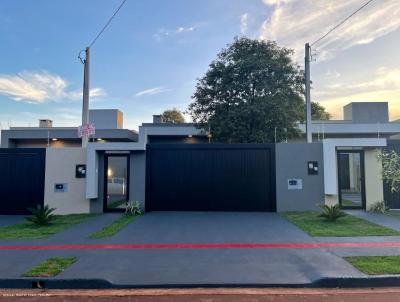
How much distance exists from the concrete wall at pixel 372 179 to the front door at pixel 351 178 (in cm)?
17

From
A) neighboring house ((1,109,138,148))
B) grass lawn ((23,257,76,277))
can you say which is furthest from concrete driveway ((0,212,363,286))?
neighboring house ((1,109,138,148))

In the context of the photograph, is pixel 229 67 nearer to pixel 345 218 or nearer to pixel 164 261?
pixel 345 218

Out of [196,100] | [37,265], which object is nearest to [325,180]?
[37,265]

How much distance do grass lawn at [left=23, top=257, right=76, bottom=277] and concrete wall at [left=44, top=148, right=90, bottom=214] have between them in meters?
6.05

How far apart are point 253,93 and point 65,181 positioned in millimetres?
11574

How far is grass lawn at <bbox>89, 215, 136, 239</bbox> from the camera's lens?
7.81 m

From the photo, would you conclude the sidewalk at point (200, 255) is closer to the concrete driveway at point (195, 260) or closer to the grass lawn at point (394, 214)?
the concrete driveway at point (195, 260)

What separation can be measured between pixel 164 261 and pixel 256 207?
6420 millimetres

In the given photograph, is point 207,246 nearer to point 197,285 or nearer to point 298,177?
point 197,285

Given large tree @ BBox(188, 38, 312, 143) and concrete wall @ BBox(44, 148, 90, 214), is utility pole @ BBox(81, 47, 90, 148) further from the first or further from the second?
large tree @ BBox(188, 38, 312, 143)

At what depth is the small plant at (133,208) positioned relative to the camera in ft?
36.6

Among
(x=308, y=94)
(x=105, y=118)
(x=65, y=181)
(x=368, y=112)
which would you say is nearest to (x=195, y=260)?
(x=65, y=181)

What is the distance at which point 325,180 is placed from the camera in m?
11.0

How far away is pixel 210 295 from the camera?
4293mm
